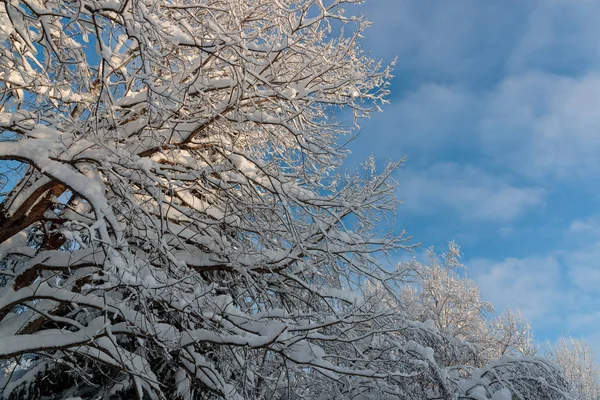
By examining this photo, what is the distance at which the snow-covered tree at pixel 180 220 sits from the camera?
311cm

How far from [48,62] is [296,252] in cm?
244

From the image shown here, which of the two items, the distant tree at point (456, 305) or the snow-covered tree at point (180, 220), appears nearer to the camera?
the snow-covered tree at point (180, 220)

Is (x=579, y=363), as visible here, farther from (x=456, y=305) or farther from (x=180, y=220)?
(x=180, y=220)

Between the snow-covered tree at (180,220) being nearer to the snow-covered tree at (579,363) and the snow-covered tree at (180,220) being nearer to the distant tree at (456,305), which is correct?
the distant tree at (456,305)

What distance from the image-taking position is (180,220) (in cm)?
426

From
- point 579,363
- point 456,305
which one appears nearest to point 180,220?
point 456,305

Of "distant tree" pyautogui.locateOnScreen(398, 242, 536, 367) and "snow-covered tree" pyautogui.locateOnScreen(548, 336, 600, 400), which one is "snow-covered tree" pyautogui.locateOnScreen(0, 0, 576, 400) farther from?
"snow-covered tree" pyautogui.locateOnScreen(548, 336, 600, 400)

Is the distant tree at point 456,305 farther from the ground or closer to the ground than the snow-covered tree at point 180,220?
farther from the ground

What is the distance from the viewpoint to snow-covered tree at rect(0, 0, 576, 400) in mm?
3105

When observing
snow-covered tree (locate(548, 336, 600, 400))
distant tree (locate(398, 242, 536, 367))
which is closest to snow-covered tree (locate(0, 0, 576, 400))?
distant tree (locate(398, 242, 536, 367))

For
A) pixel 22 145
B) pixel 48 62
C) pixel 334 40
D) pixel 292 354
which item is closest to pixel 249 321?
pixel 292 354

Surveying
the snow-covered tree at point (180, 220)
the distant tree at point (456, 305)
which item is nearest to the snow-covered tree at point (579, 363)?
the distant tree at point (456, 305)

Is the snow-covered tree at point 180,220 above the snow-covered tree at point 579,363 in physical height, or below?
below

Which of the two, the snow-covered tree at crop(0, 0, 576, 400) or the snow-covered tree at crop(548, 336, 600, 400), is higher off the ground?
the snow-covered tree at crop(548, 336, 600, 400)
